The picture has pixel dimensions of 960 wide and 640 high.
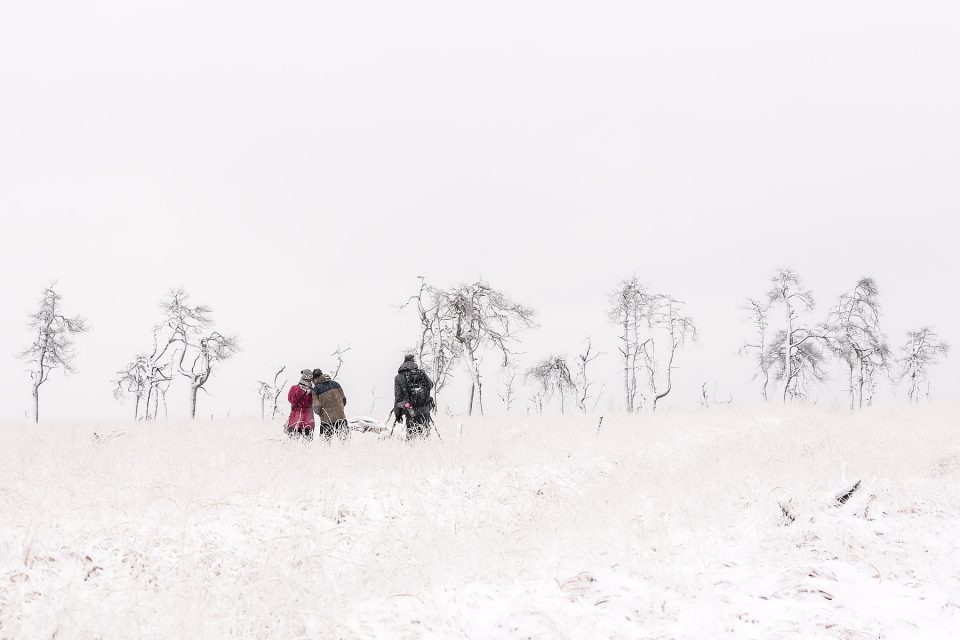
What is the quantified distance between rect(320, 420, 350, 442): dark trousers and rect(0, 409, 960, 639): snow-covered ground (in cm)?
137

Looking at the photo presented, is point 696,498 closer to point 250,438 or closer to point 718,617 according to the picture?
point 718,617

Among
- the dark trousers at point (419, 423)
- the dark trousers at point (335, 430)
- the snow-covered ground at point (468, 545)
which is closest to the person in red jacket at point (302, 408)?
the dark trousers at point (335, 430)

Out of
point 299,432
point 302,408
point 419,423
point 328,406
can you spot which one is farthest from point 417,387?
point 299,432

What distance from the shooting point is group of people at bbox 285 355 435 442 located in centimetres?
1169

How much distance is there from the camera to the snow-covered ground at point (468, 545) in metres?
4.15

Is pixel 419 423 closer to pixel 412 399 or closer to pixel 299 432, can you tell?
pixel 412 399

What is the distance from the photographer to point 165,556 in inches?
208

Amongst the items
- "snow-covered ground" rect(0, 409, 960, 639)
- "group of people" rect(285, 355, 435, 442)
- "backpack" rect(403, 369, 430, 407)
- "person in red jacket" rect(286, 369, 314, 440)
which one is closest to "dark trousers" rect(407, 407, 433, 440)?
"group of people" rect(285, 355, 435, 442)

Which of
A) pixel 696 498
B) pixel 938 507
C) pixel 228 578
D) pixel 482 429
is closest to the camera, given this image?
pixel 228 578

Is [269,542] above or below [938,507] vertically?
below

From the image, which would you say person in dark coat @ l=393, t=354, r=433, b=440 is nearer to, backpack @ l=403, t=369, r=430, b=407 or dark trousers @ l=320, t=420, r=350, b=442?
backpack @ l=403, t=369, r=430, b=407

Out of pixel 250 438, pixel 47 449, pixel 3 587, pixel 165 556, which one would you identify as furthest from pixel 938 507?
pixel 47 449

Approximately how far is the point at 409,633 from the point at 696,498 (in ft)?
14.5

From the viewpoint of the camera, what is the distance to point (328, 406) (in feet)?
38.8
